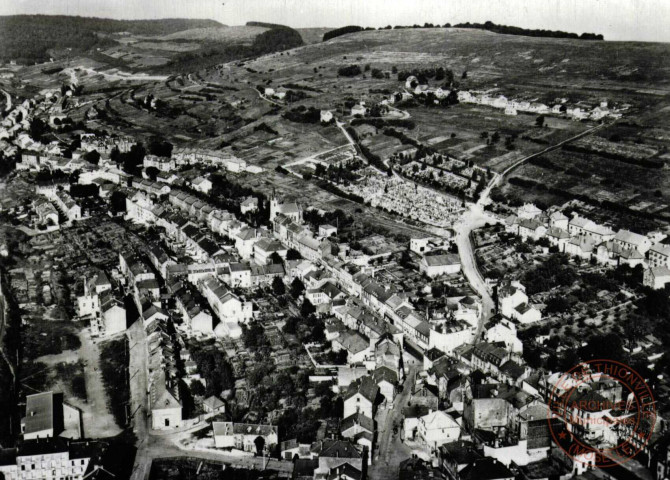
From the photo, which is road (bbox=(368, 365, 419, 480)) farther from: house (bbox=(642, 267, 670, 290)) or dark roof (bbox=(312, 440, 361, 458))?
house (bbox=(642, 267, 670, 290))

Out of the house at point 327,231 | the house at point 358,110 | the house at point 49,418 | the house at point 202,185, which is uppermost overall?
the house at point 358,110

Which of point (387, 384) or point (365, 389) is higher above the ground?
point (365, 389)

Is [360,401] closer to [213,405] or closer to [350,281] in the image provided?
[213,405]

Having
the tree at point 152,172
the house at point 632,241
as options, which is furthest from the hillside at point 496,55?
the tree at point 152,172

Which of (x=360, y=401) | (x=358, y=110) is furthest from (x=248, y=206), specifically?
(x=358, y=110)

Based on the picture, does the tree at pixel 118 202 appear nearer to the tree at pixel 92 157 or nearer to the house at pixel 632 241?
the tree at pixel 92 157

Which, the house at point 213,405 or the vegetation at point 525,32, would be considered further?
the vegetation at point 525,32
